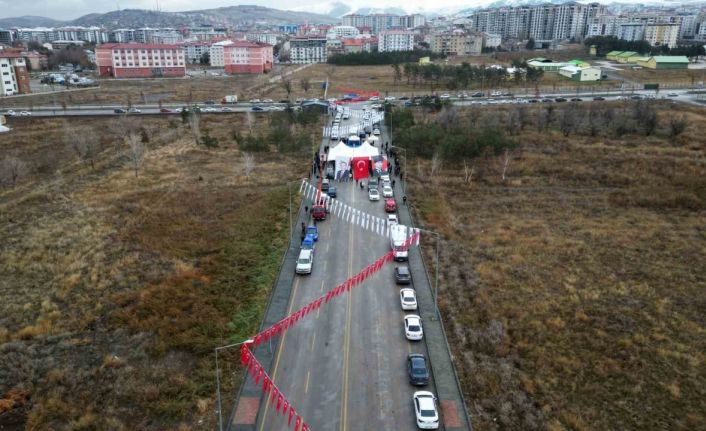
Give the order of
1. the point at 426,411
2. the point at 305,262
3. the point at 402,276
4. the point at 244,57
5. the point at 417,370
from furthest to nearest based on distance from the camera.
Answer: the point at 244,57 → the point at 305,262 → the point at 402,276 → the point at 417,370 → the point at 426,411

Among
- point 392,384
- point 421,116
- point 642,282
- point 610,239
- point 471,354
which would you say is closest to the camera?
point 392,384

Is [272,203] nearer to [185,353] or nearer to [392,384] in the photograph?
[185,353]

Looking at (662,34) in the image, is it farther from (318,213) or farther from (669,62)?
(318,213)

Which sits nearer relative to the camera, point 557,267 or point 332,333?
point 332,333

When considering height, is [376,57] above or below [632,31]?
below

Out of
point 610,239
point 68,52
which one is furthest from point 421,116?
point 68,52

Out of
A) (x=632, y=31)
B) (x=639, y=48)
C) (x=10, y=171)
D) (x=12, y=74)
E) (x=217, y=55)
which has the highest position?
(x=632, y=31)

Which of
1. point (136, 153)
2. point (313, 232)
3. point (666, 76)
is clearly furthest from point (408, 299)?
point (666, 76)
